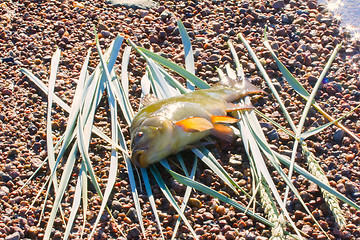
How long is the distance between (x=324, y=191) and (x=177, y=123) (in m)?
1.33

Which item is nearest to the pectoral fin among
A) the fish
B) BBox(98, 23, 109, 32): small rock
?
the fish

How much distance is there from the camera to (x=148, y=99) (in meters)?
4.47

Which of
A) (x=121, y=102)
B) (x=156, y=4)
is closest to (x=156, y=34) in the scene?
(x=156, y=4)

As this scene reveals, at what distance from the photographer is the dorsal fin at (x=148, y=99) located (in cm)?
442

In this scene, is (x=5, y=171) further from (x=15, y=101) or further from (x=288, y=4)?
(x=288, y=4)

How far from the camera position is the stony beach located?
3605 millimetres

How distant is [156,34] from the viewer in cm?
586

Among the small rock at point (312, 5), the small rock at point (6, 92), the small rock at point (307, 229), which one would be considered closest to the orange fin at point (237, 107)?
the small rock at point (307, 229)

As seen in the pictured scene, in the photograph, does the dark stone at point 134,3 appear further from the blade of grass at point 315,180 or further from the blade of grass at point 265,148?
the blade of grass at point 315,180

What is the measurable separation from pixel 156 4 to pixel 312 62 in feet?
7.79

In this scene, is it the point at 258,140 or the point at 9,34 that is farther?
the point at 9,34

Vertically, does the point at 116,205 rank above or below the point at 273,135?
below

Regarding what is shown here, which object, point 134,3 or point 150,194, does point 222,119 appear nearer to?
point 150,194

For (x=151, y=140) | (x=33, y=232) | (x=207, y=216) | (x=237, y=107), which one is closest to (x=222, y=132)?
(x=237, y=107)
